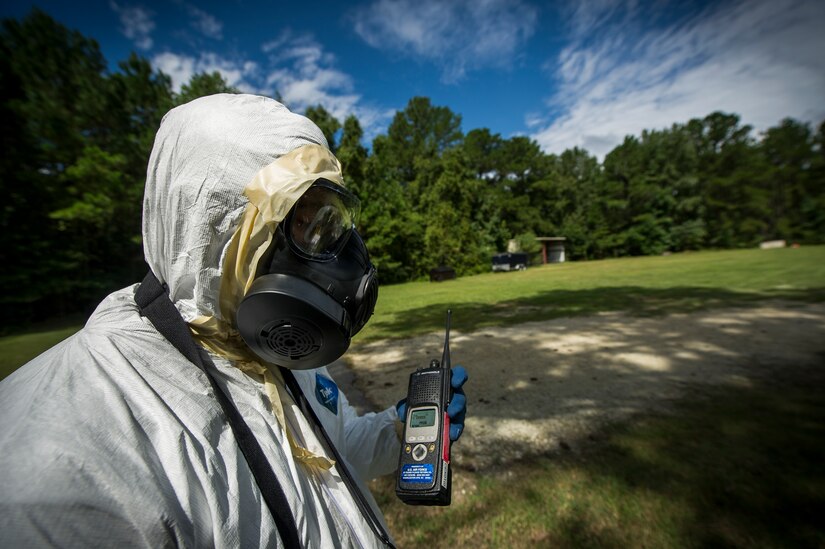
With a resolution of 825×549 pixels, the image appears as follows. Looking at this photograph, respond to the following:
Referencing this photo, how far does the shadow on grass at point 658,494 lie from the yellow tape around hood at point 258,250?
165cm

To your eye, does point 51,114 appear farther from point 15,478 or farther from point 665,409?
point 665,409

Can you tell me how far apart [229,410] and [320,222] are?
698mm

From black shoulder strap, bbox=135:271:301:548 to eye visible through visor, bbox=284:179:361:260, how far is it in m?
0.42

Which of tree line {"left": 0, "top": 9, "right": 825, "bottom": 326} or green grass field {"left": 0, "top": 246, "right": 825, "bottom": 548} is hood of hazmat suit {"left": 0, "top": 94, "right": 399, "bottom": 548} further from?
tree line {"left": 0, "top": 9, "right": 825, "bottom": 326}

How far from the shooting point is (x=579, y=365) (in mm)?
4859

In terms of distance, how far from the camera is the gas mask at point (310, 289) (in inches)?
43.1

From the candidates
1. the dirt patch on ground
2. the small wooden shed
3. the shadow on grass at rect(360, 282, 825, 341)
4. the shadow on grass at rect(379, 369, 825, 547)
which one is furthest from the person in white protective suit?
the small wooden shed

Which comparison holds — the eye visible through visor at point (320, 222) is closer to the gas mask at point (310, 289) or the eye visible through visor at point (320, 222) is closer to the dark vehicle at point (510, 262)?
the gas mask at point (310, 289)

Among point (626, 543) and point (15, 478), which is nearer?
point (15, 478)

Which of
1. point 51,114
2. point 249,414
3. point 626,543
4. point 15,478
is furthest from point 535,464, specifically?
point 51,114

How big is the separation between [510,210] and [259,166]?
48.0 metres

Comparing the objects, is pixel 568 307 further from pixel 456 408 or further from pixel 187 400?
pixel 187 400

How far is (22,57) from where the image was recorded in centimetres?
1501

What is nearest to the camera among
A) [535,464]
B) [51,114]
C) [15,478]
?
[15,478]
